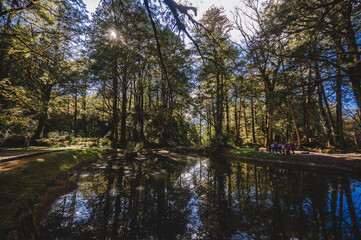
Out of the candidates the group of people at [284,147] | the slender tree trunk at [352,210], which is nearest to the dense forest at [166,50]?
the group of people at [284,147]

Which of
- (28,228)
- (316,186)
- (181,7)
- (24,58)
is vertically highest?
(24,58)

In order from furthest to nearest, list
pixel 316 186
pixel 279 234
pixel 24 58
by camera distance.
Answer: pixel 316 186 → pixel 24 58 → pixel 279 234

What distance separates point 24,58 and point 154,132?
1901 centimetres

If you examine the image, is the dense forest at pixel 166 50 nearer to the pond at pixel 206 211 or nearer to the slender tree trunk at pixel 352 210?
the pond at pixel 206 211

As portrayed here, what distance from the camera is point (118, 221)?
421 centimetres

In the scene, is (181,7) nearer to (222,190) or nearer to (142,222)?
(142,222)

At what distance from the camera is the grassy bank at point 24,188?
3029mm

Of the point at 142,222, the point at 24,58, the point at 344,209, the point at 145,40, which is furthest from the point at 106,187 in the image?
the point at 344,209

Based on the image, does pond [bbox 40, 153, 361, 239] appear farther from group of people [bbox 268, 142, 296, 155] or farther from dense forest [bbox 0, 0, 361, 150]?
group of people [bbox 268, 142, 296, 155]

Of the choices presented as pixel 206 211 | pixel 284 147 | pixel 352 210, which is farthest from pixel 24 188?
pixel 284 147

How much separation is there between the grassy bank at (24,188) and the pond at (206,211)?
0.80 m

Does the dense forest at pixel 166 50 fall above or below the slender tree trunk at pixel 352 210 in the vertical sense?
above

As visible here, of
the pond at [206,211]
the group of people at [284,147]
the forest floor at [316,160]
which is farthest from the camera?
the group of people at [284,147]

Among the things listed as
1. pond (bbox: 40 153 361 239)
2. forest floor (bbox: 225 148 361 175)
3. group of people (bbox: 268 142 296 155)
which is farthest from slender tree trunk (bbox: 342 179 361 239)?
group of people (bbox: 268 142 296 155)
